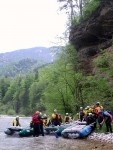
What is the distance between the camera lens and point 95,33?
3141cm

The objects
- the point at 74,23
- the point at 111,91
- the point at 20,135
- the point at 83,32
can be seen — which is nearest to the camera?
the point at 20,135

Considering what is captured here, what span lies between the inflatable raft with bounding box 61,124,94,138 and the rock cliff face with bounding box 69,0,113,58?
1195 cm

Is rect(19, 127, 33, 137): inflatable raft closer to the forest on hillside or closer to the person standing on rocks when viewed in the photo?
the person standing on rocks

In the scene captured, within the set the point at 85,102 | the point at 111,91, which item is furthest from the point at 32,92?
the point at 111,91

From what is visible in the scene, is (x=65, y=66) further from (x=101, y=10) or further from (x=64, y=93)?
(x=101, y=10)

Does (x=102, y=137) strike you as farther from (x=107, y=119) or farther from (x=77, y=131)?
(x=77, y=131)

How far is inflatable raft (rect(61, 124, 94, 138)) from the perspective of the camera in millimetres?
19172

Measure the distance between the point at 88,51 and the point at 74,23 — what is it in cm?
423

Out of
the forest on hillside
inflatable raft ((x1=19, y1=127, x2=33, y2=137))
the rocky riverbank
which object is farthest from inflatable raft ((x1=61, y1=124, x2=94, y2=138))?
the forest on hillside

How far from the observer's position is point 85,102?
2988 centimetres

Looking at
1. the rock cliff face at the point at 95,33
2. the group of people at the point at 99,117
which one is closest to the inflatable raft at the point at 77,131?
the group of people at the point at 99,117

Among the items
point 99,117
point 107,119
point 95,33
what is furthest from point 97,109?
point 95,33

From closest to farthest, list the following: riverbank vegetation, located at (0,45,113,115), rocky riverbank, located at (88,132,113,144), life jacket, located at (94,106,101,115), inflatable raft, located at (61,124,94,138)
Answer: rocky riverbank, located at (88,132,113,144), inflatable raft, located at (61,124,94,138), life jacket, located at (94,106,101,115), riverbank vegetation, located at (0,45,113,115)

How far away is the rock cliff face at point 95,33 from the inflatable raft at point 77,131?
1195cm
